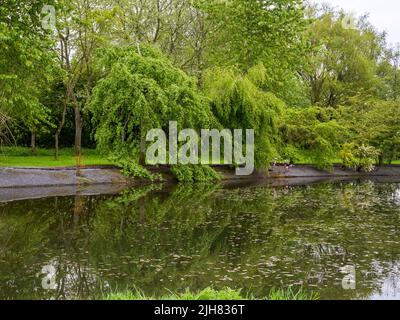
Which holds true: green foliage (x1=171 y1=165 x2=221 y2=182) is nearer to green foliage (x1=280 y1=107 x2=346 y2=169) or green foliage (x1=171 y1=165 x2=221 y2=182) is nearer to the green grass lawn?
the green grass lawn

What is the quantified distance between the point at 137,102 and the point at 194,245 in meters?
11.6

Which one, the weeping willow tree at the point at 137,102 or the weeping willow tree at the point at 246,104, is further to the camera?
the weeping willow tree at the point at 246,104

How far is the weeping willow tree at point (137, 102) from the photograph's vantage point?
21938mm

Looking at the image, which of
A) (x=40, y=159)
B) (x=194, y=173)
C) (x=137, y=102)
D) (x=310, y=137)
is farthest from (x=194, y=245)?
(x=310, y=137)

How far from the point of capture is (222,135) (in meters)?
24.3

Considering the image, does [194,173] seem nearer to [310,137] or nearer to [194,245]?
[310,137]

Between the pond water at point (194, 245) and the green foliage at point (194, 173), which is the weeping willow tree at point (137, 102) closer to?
the green foliage at point (194, 173)

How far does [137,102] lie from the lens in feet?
70.4

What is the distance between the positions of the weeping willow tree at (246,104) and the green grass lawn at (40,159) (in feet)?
19.8

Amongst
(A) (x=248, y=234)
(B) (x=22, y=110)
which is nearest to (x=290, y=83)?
(B) (x=22, y=110)

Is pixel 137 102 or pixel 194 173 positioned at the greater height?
pixel 137 102

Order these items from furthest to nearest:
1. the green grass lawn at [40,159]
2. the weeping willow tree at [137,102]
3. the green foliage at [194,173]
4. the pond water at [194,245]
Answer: the green foliage at [194,173] → the green grass lawn at [40,159] → the weeping willow tree at [137,102] → the pond water at [194,245]

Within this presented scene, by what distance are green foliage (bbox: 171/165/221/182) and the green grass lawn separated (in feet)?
10.5

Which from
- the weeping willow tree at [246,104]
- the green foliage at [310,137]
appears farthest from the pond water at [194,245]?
the green foliage at [310,137]
